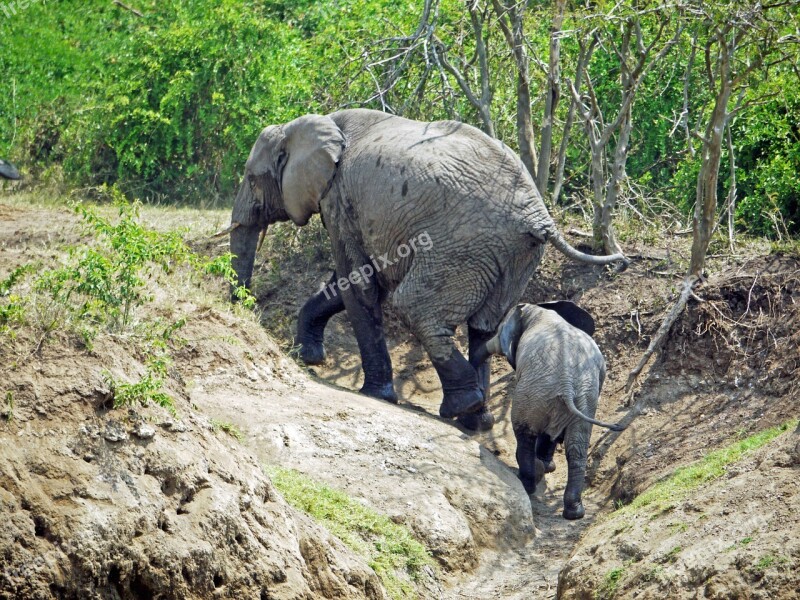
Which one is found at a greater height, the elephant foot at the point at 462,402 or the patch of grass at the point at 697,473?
the patch of grass at the point at 697,473

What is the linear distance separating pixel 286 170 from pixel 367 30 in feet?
11.0

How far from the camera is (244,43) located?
54.9ft

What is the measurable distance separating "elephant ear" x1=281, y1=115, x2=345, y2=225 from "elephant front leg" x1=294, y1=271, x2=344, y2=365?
0.80m

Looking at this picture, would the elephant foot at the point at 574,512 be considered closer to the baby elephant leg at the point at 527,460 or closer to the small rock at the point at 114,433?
the baby elephant leg at the point at 527,460

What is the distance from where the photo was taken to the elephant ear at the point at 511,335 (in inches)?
434

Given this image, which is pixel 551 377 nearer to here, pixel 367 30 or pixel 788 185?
pixel 788 185

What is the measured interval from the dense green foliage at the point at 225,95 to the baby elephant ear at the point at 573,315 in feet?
13.0

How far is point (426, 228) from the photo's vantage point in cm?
1109

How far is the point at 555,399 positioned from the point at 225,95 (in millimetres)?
8405

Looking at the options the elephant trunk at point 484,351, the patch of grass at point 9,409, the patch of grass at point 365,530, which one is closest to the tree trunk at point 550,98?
the elephant trunk at point 484,351

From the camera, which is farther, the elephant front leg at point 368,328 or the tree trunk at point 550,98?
the tree trunk at point 550,98

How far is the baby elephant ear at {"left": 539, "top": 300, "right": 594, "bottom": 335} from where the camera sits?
11.4 metres

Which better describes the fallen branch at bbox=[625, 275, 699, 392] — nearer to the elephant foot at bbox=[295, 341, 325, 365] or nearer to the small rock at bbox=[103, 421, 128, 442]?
the elephant foot at bbox=[295, 341, 325, 365]

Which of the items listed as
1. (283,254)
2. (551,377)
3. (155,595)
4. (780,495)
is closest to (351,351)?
(283,254)
